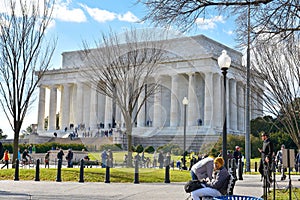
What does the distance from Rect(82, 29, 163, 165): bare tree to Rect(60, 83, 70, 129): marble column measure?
195 ft

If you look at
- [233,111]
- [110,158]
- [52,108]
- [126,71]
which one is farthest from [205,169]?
[52,108]

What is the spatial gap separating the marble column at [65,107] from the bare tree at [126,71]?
5940 cm

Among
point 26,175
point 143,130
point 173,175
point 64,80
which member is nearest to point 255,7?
point 143,130

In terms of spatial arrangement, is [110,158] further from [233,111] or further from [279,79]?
[233,111]

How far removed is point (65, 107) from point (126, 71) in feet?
217

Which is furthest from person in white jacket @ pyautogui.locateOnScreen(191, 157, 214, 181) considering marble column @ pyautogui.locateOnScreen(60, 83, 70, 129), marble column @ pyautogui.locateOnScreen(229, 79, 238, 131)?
marble column @ pyautogui.locateOnScreen(60, 83, 70, 129)

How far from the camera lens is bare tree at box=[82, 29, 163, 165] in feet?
57.3

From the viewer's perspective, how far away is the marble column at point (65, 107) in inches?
3327

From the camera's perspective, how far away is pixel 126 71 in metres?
21.2

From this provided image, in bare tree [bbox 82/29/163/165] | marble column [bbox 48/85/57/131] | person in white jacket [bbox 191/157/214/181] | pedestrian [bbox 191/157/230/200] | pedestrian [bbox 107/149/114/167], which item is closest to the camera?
pedestrian [bbox 191/157/230/200]

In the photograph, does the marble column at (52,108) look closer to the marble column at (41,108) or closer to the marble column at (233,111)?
the marble column at (41,108)

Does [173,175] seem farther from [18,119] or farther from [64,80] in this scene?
[64,80]

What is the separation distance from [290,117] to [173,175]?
640 centimetres

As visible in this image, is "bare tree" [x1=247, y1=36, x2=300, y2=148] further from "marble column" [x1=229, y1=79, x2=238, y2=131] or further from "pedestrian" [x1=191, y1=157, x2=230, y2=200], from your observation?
"marble column" [x1=229, y1=79, x2=238, y2=131]
